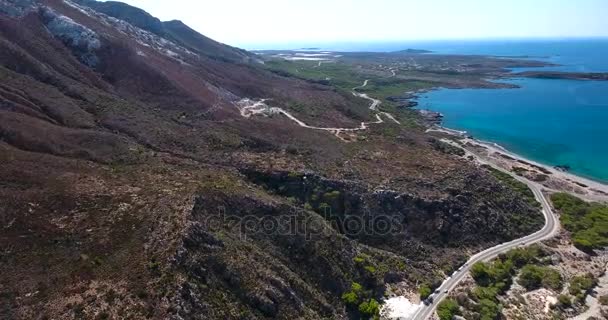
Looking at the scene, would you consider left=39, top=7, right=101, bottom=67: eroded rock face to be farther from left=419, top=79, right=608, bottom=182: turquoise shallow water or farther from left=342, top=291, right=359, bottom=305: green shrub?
left=419, top=79, right=608, bottom=182: turquoise shallow water

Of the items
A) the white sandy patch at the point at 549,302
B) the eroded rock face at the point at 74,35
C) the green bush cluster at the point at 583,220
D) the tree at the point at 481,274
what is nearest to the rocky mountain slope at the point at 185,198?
the eroded rock face at the point at 74,35

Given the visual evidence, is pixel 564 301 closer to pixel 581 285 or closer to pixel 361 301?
pixel 581 285

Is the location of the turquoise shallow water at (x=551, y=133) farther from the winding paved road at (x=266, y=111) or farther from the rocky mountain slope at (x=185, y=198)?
the winding paved road at (x=266, y=111)

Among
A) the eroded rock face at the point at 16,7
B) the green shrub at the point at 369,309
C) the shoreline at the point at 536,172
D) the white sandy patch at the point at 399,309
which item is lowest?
the white sandy patch at the point at 399,309

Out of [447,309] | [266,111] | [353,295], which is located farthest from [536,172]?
[353,295]

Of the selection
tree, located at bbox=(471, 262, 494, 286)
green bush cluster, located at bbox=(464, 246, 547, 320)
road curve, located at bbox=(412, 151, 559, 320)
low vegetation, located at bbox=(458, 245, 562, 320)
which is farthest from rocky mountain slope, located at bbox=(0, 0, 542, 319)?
low vegetation, located at bbox=(458, 245, 562, 320)

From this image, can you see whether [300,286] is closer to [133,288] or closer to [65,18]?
[133,288]
